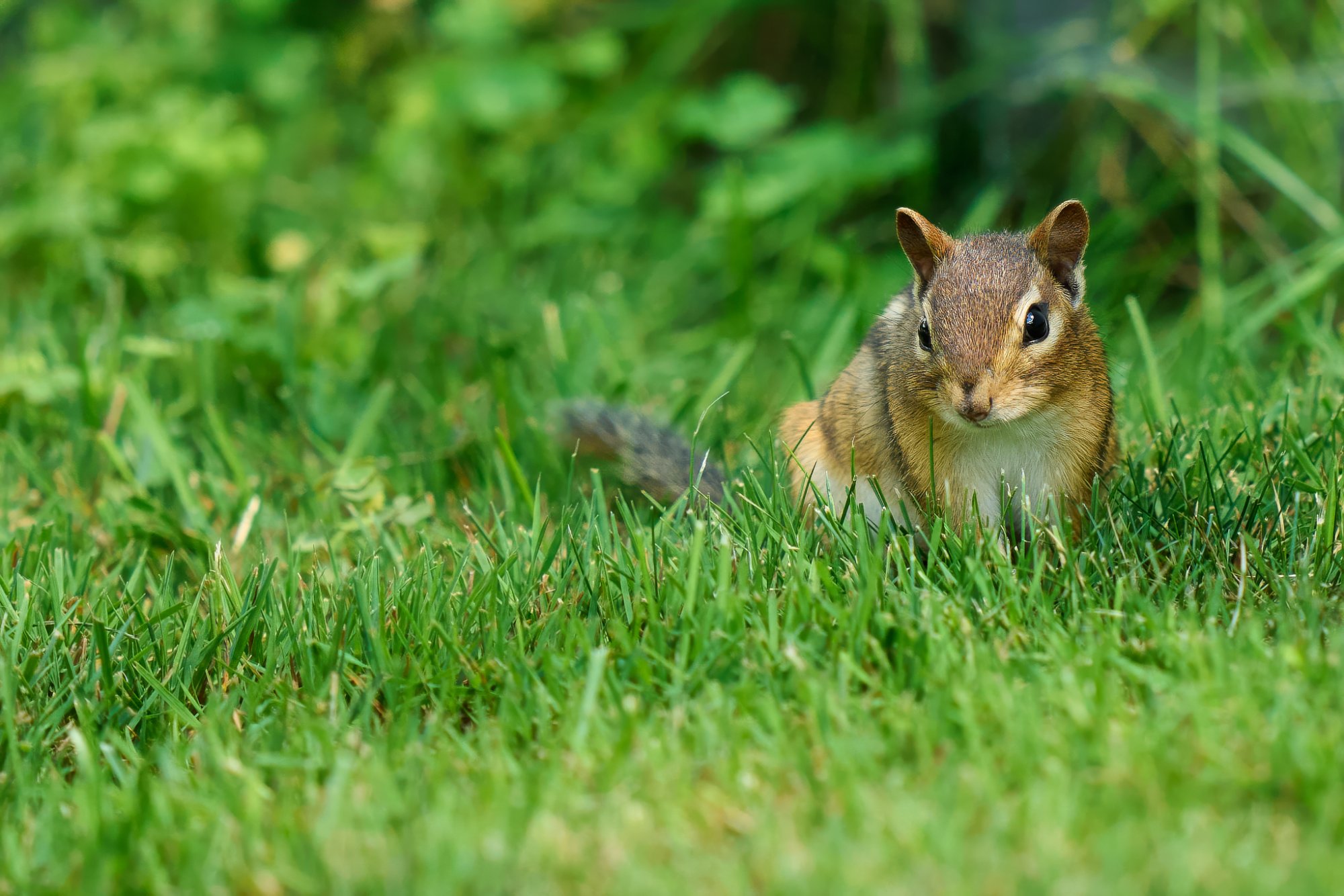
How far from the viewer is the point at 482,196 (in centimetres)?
546

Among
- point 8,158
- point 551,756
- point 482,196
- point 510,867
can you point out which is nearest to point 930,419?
point 551,756

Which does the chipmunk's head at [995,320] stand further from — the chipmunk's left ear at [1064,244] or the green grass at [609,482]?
the green grass at [609,482]

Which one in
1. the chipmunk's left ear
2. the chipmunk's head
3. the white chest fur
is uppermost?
the chipmunk's left ear

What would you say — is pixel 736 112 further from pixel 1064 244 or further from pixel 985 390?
pixel 985 390

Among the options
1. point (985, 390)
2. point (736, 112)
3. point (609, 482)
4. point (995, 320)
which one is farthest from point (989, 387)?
point (736, 112)

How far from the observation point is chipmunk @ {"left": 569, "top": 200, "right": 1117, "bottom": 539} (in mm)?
2492

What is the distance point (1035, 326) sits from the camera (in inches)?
100

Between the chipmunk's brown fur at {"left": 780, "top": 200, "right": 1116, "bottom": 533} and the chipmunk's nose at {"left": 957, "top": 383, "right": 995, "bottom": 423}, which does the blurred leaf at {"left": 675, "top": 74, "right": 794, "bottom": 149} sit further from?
the chipmunk's nose at {"left": 957, "top": 383, "right": 995, "bottom": 423}

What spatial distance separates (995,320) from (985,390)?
0.49 feet

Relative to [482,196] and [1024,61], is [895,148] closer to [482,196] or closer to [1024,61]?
[1024,61]

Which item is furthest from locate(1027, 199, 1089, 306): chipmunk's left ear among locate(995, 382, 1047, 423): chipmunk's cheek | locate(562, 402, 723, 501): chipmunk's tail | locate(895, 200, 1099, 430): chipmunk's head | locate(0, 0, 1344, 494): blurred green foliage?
locate(0, 0, 1344, 494): blurred green foliage

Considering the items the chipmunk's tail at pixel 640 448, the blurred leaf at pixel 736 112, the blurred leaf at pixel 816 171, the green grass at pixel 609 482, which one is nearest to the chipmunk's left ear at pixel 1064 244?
the green grass at pixel 609 482

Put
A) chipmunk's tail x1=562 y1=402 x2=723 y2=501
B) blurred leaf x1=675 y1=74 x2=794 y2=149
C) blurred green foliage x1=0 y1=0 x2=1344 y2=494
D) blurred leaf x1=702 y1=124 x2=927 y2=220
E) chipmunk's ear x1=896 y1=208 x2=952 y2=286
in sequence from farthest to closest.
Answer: blurred leaf x1=675 y1=74 x2=794 y2=149 → blurred leaf x1=702 y1=124 x2=927 y2=220 → blurred green foliage x1=0 y1=0 x2=1344 y2=494 → chipmunk's tail x1=562 y1=402 x2=723 y2=501 → chipmunk's ear x1=896 y1=208 x2=952 y2=286

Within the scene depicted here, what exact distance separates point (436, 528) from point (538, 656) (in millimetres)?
954
